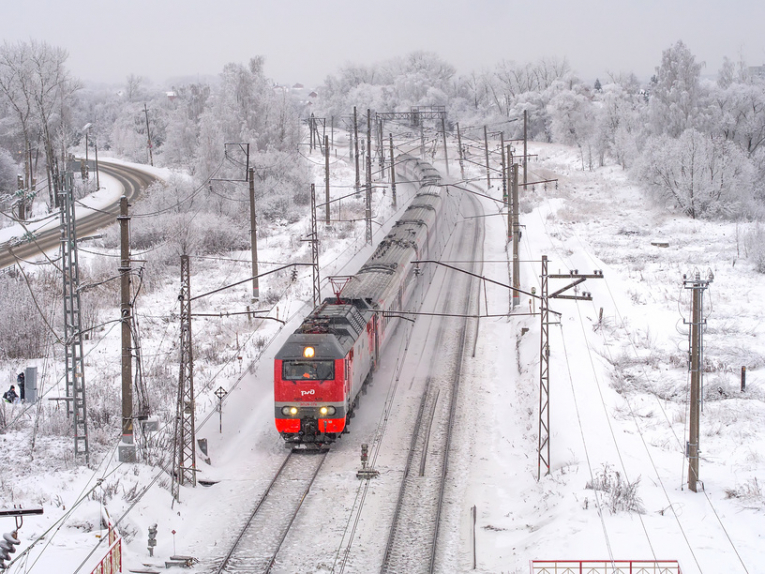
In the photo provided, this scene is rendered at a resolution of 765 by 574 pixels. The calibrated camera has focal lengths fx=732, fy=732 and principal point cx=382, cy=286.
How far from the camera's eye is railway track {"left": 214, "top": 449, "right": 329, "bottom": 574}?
14609mm

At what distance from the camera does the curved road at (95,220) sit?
3666 cm

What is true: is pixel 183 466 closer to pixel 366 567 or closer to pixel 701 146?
pixel 366 567

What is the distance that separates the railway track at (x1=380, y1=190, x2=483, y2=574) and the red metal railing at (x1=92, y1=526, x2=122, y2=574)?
16.7ft

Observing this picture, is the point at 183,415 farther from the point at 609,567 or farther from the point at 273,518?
the point at 609,567

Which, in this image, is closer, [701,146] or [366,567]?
[366,567]

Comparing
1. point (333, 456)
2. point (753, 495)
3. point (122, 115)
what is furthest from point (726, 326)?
point (122, 115)

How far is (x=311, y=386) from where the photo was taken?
19250 millimetres

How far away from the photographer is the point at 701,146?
53.2 meters

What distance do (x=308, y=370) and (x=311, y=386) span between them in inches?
17.1

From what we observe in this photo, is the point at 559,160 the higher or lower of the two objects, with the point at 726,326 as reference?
higher

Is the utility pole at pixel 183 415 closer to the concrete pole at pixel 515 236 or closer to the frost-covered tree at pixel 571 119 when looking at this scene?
the concrete pole at pixel 515 236

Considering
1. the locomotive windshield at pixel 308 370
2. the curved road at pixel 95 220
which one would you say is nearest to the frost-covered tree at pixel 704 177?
the curved road at pixel 95 220

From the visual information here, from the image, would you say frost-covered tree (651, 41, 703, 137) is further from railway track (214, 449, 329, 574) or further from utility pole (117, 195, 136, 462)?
utility pole (117, 195, 136, 462)

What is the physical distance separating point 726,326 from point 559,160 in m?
64.8
